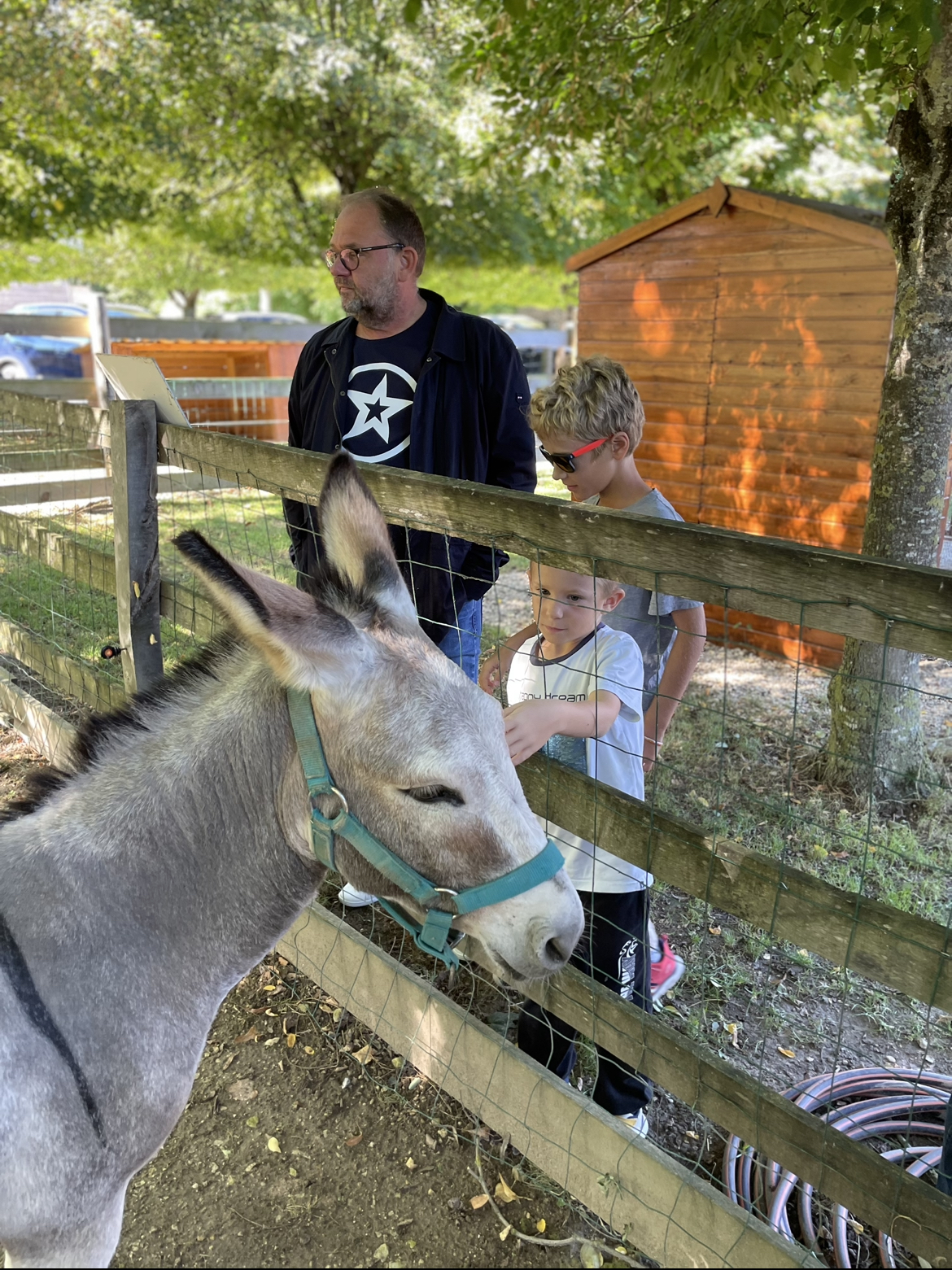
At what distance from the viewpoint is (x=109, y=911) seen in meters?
1.86

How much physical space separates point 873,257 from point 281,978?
6835 millimetres

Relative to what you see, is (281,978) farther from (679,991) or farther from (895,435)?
(895,435)

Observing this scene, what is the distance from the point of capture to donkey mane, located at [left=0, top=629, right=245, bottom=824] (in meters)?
2.02

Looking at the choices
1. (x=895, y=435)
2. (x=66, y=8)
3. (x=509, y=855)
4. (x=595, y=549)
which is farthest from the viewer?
(x=66, y=8)

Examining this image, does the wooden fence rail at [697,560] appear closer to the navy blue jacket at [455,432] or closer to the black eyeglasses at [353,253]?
the navy blue jacket at [455,432]

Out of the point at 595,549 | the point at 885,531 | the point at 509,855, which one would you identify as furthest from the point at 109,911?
the point at 885,531

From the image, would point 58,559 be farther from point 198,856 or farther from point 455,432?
point 198,856

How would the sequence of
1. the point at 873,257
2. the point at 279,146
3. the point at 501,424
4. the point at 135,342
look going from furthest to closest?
1. the point at 135,342
2. the point at 279,146
3. the point at 873,257
4. the point at 501,424

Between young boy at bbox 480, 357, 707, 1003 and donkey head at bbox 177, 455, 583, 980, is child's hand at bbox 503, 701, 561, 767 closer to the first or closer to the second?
donkey head at bbox 177, 455, 583, 980

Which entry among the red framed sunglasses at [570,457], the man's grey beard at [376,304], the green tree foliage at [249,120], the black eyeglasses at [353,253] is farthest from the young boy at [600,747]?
the green tree foliage at [249,120]

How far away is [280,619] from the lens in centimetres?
164

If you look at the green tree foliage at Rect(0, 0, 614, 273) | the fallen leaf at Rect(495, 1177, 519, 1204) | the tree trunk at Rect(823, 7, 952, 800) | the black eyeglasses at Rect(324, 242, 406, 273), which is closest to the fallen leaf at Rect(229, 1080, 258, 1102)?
the fallen leaf at Rect(495, 1177, 519, 1204)

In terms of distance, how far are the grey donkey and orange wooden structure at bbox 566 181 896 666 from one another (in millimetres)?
5248

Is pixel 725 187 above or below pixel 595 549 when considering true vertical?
above
